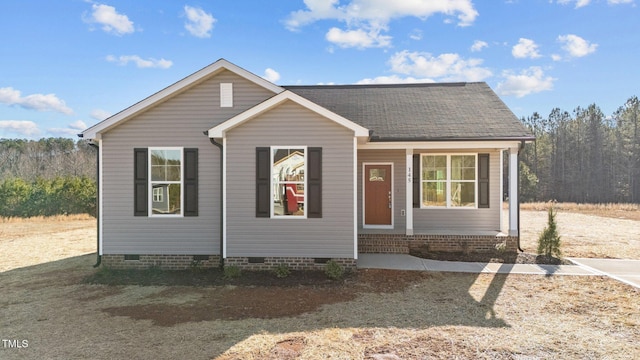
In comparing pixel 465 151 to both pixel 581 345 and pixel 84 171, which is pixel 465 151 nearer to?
pixel 581 345

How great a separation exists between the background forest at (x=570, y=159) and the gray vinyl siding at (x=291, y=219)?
35530 millimetres

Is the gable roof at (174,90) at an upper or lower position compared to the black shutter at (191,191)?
upper

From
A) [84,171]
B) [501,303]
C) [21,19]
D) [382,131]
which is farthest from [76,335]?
[84,171]

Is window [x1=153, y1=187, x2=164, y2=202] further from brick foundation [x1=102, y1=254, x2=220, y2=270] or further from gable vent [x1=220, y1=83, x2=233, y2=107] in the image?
gable vent [x1=220, y1=83, x2=233, y2=107]

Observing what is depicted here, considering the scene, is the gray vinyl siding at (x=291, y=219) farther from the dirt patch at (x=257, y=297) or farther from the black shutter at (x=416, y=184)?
the black shutter at (x=416, y=184)

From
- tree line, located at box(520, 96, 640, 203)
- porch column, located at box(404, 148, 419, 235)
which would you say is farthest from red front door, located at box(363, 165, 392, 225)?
tree line, located at box(520, 96, 640, 203)

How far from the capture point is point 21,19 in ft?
40.2

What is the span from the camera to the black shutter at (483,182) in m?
10.5

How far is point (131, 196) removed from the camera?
28.1ft

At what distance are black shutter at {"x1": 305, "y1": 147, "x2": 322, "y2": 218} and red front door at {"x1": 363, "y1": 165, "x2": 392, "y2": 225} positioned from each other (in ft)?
10.4

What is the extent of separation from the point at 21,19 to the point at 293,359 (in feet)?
49.9

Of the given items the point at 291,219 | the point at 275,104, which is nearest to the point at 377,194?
the point at 291,219

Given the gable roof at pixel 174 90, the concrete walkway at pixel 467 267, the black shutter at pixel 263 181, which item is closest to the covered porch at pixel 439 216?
the concrete walkway at pixel 467 267

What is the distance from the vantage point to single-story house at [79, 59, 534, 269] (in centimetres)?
795
